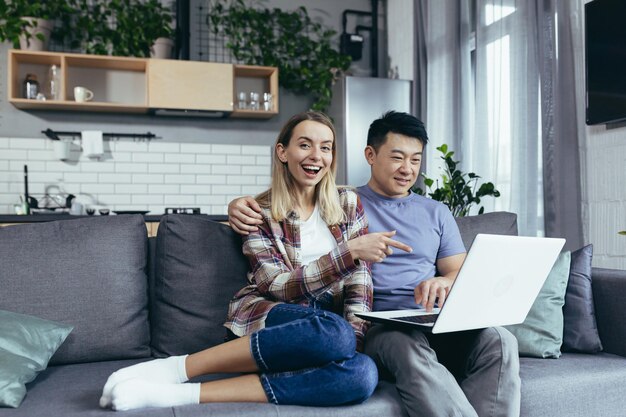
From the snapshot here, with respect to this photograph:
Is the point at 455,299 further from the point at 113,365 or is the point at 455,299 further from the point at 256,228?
the point at 113,365

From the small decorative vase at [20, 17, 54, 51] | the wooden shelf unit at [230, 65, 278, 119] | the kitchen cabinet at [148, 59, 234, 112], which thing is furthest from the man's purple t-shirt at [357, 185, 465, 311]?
the small decorative vase at [20, 17, 54, 51]

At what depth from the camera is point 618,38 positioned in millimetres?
2654

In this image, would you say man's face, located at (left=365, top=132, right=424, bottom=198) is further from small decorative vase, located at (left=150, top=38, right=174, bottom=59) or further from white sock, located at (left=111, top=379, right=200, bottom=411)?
small decorative vase, located at (left=150, top=38, right=174, bottom=59)

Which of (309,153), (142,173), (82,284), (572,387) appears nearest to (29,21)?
(142,173)

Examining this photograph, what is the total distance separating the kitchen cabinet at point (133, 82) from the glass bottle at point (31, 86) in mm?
61

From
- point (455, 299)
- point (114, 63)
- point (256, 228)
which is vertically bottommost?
point (455, 299)

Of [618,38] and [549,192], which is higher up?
[618,38]

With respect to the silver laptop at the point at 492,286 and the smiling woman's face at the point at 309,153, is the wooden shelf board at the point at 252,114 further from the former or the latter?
the silver laptop at the point at 492,286

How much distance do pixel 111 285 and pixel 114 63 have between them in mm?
3076

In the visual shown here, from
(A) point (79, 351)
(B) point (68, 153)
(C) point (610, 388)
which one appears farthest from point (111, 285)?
(B) point (68, 153)

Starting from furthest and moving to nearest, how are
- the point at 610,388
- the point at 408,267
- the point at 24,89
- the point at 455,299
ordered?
the point at 24,89, the point at 408,267, the point at 610,388, the point at 455,299

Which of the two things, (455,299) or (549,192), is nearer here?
(455,299)

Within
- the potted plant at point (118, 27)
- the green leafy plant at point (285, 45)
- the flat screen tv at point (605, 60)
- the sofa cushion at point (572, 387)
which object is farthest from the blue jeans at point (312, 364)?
the potted plant at point (118, 27)

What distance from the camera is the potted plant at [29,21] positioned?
4238 mm
